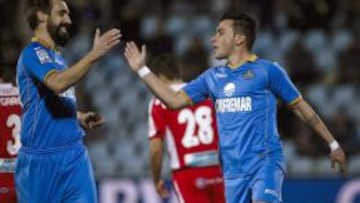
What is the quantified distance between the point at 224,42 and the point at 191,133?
6.09 ft

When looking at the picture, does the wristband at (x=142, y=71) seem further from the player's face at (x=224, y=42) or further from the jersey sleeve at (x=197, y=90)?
the player's face at (x=224, y=42)

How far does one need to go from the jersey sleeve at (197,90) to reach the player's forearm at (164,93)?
6 centimetres

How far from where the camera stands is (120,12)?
16844mm

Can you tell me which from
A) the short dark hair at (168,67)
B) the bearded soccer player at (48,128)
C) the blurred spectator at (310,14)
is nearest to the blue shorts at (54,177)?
the bearded soccer player at (48,128)

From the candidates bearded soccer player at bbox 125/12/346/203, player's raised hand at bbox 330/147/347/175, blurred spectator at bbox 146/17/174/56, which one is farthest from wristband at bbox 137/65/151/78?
blurred spectator at bbox 146/17/174/56

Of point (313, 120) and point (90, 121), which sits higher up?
point (90, 121)

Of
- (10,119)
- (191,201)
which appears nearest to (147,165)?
(191,201)

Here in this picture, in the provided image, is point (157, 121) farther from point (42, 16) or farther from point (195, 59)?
point (195, 59)

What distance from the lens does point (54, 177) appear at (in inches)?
297

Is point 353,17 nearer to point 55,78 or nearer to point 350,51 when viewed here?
point 350,51

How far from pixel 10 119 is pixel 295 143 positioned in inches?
256

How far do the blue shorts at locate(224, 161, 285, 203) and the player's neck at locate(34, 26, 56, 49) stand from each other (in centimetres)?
162

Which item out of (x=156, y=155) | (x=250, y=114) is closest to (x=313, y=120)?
(x=250, y=114)

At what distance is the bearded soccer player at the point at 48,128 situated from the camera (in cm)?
752
